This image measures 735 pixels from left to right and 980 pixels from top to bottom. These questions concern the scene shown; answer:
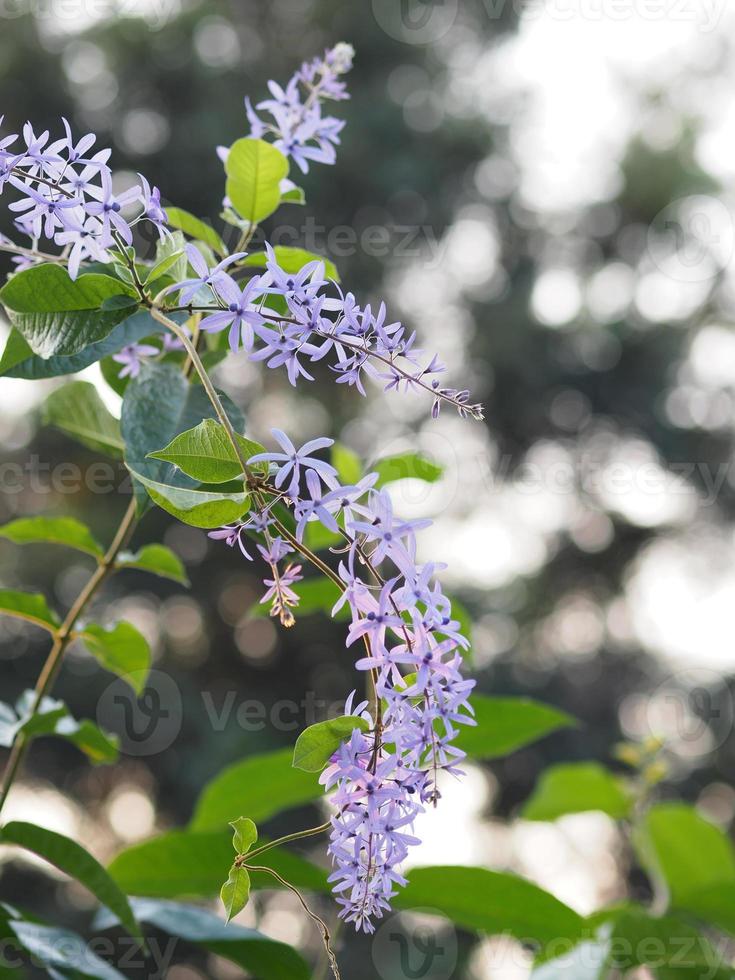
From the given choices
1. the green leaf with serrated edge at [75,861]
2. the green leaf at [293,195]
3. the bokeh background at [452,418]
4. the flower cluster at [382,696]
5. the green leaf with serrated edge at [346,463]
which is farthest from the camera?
the bokeh background at [452,418]

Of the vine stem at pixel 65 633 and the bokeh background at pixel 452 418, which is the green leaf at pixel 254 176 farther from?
the bokeh background at pixel 452 418

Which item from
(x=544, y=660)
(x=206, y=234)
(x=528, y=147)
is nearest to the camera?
(x=206, y=234)

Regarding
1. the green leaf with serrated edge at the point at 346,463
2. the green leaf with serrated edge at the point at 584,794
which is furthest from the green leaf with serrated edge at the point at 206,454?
the green leaf with serrated edge at the point at 584,794

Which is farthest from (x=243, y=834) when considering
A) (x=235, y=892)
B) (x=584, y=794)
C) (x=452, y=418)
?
(x=452, y=418)

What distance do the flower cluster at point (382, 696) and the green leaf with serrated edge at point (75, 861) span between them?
0.50 ft

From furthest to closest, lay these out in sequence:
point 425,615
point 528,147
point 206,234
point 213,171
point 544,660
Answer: point 528,147, point 544,660, point 213,171, point 206,234, point 425,615

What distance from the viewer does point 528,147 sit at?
22.0 feet

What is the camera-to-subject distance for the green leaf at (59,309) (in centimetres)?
42

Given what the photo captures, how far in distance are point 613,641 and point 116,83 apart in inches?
186

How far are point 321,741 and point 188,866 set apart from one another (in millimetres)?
256

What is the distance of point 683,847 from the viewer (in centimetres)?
82

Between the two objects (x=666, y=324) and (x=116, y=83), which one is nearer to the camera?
(x=116, y=83)

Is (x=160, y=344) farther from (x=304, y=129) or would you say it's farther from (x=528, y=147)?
(x=528, y=147)

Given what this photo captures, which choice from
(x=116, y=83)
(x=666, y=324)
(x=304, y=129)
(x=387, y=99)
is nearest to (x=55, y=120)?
(x=116, y=83)
